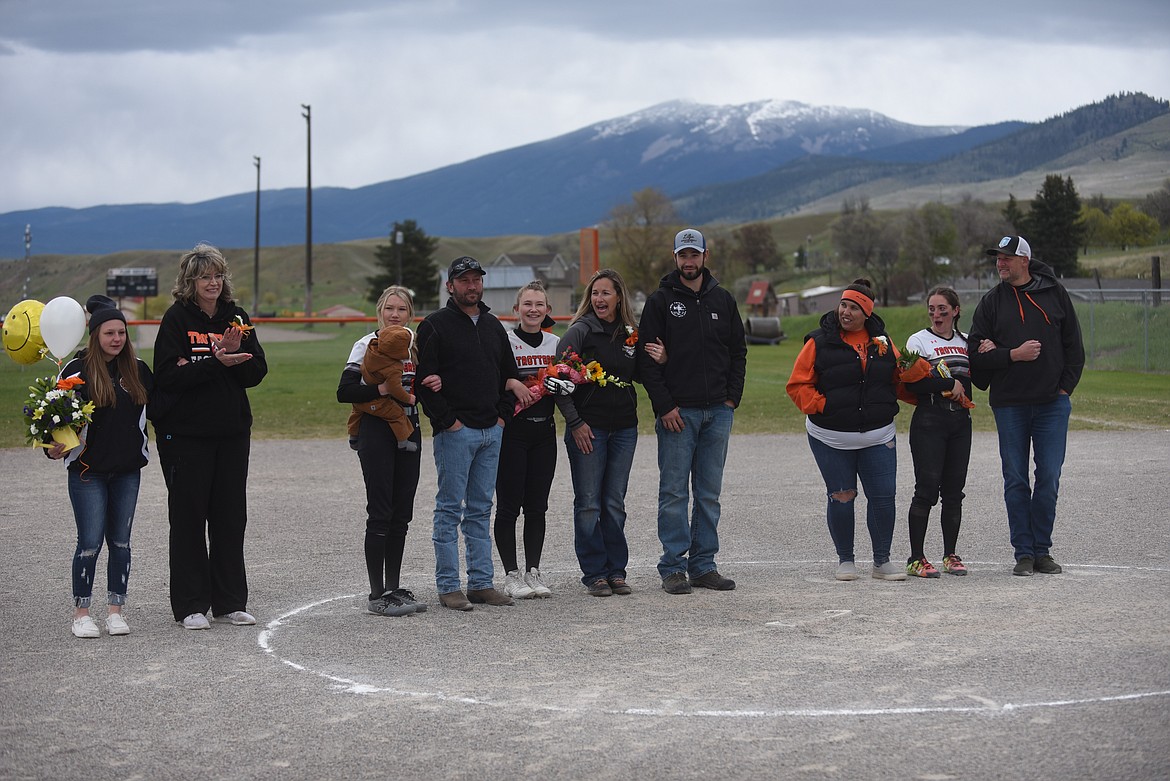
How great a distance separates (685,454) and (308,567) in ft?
10.1

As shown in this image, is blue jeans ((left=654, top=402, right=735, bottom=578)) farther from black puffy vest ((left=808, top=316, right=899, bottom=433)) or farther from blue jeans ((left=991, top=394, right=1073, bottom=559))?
blue jeans ((left=991, top=394, right=1073, bottom=559))

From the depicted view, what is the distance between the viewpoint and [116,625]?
7242 mm

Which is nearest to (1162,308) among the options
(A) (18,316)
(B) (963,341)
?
(B) (963,341)

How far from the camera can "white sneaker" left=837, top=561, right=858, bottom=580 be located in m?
8.55

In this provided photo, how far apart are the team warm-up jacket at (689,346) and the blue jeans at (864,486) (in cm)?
85

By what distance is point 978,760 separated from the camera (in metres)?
4.96

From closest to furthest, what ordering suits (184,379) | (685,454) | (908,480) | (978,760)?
(978,760), (184,379), (685,454), (908,480)

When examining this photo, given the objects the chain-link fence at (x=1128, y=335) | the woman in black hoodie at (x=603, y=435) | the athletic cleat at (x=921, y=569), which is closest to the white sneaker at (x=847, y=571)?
the athletic cleat at (x=921, y=569)

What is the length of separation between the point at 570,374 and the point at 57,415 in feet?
9.86

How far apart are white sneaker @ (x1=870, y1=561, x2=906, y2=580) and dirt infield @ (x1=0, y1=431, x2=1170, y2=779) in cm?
10

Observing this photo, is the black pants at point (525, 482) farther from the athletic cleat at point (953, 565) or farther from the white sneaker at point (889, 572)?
the athletic cleat at point (953, 565)

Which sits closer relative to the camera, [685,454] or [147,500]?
[685,454]

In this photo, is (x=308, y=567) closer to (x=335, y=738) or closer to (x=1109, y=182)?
(x=335, y=738)

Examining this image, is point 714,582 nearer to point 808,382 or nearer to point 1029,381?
point 808,382
